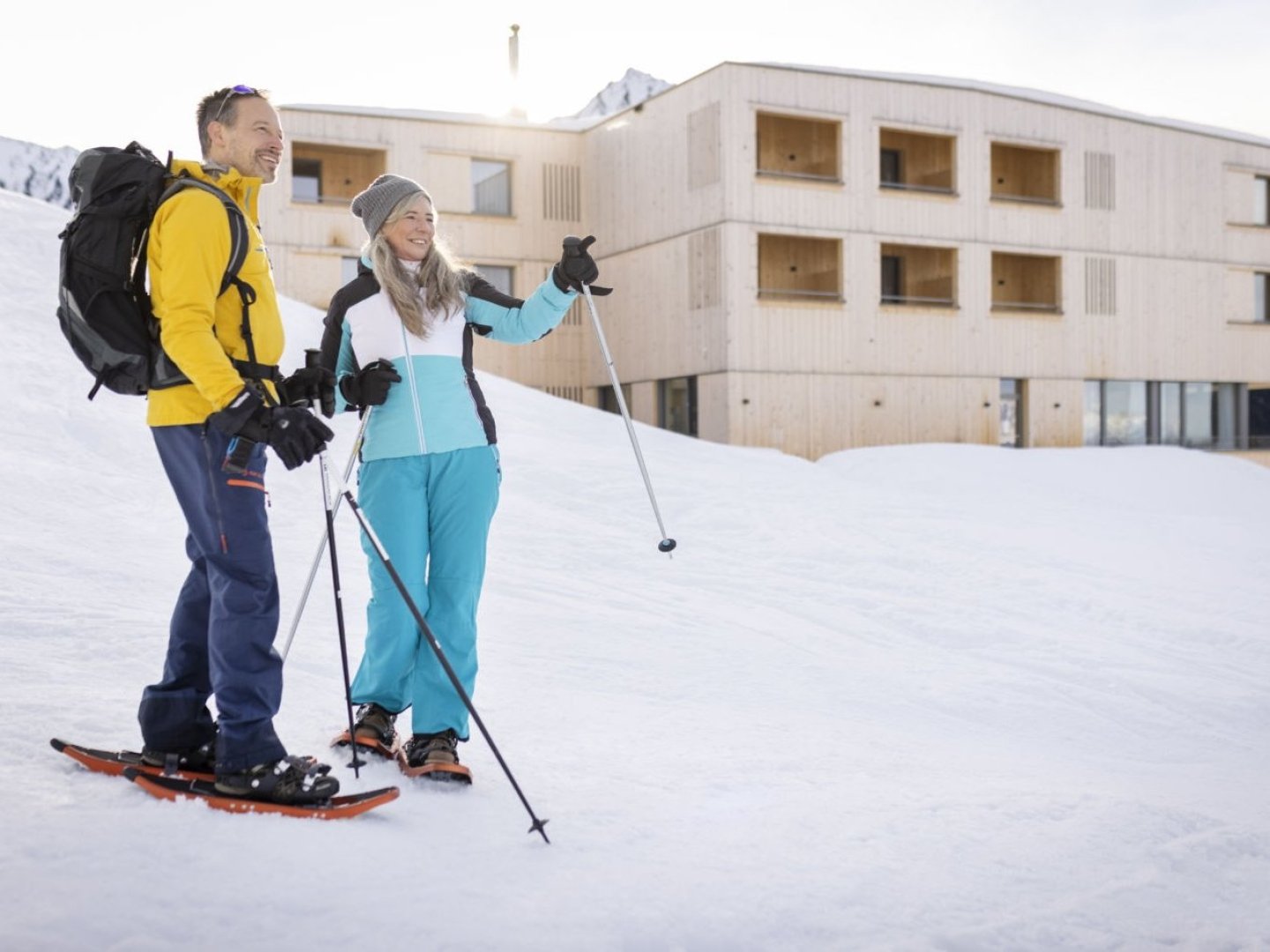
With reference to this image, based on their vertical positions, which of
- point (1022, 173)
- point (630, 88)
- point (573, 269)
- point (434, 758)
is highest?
point (630, 88)

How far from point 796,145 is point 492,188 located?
6.18 metres

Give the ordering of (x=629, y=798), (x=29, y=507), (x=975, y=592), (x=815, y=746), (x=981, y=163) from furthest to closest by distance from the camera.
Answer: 1. (x=981, y=163)
2. (x=975, y=592)
3. (x=29, y=507)
4. (x=815, y=746)
5. (x=629, y=798)

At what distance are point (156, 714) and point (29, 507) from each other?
5.30 meters

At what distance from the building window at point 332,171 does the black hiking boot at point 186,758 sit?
67.5 ft

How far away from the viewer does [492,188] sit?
2394 centimetres

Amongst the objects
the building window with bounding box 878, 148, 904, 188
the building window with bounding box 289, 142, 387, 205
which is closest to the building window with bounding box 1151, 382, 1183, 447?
the building window with bounding box 878, 148, 904, 188

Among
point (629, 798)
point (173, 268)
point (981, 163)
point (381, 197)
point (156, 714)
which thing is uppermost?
point (981, 163)

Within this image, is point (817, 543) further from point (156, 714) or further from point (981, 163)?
point (981, 163)

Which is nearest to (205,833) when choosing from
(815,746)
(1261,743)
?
(815,746)

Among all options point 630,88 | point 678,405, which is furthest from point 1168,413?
point 630,88

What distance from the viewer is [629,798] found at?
3.93 m

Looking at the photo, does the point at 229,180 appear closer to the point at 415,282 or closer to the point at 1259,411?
the point at 415,282

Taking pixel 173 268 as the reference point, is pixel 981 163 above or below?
above

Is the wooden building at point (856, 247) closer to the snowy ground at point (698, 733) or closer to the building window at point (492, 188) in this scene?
the building window at point (492, 188)
